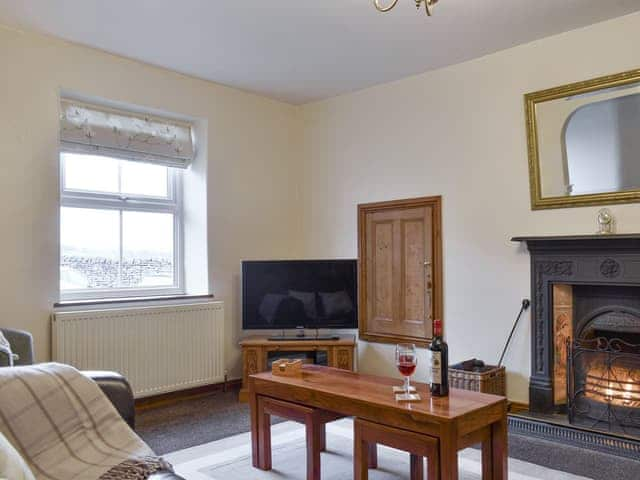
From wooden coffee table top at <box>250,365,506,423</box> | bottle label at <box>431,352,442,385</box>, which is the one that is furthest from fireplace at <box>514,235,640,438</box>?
bottle label at <box>431,352,442,385</box>

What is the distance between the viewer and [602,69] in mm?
3510

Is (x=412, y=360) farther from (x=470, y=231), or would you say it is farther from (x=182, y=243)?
(x=182, y=243)

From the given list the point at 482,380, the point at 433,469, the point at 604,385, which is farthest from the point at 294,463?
the point at 604,385

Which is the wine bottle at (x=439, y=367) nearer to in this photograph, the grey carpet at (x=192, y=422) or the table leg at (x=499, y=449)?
the table leg at (x=499, y=449)

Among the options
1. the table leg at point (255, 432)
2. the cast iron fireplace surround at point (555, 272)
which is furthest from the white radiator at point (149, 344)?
the cast iron fireplace surround at point (555, 272)

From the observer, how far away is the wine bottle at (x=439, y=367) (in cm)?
237

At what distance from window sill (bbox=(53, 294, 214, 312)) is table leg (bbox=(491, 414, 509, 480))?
2.80 meters

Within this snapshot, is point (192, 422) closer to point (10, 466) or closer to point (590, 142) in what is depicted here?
point (10, 466)

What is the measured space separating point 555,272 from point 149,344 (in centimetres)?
294

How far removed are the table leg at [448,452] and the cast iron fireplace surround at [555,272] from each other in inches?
69.8

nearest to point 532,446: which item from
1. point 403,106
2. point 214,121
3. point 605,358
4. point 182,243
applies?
point 605,358

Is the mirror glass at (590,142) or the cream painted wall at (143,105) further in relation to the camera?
the cream painted wall at (143,105)

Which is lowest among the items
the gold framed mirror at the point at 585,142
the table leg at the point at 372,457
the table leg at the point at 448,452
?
the table leg at the point at 372,457

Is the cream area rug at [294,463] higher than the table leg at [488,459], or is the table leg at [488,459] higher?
the table leg at [488,459]
